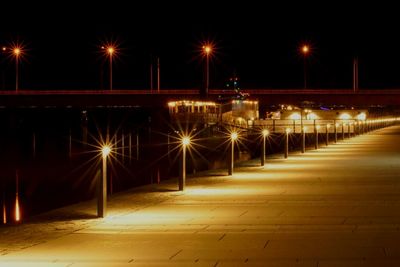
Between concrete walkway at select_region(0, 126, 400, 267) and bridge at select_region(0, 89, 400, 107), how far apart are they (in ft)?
299

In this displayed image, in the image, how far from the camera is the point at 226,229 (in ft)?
48.5

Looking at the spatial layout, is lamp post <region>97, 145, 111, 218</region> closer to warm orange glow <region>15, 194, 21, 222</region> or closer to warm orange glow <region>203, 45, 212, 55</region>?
warm orange glow <region>15, 194, 21, 222</region>

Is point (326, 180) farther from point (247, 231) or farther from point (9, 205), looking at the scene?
point (247, 231)

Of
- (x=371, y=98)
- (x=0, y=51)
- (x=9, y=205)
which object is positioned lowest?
(x=9, y=205)

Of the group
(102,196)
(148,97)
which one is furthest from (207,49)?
(102,196)

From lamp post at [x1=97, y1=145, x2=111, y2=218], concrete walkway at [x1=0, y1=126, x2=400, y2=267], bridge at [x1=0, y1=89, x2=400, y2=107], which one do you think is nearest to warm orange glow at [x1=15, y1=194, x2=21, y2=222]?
concrete walkway at [x1=0, y1=126, x2=400, y2=267]

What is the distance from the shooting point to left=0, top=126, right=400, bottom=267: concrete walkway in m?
11.8

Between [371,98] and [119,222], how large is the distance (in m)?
107

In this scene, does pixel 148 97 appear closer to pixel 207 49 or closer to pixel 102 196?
pixel 207 49

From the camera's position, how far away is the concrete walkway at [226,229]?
38.6ft

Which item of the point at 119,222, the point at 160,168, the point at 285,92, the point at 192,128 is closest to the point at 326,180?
the point at 119,222

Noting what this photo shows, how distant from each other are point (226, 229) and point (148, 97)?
104 meters

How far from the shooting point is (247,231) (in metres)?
14.5

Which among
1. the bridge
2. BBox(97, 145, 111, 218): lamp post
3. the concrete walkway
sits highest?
the bridge
